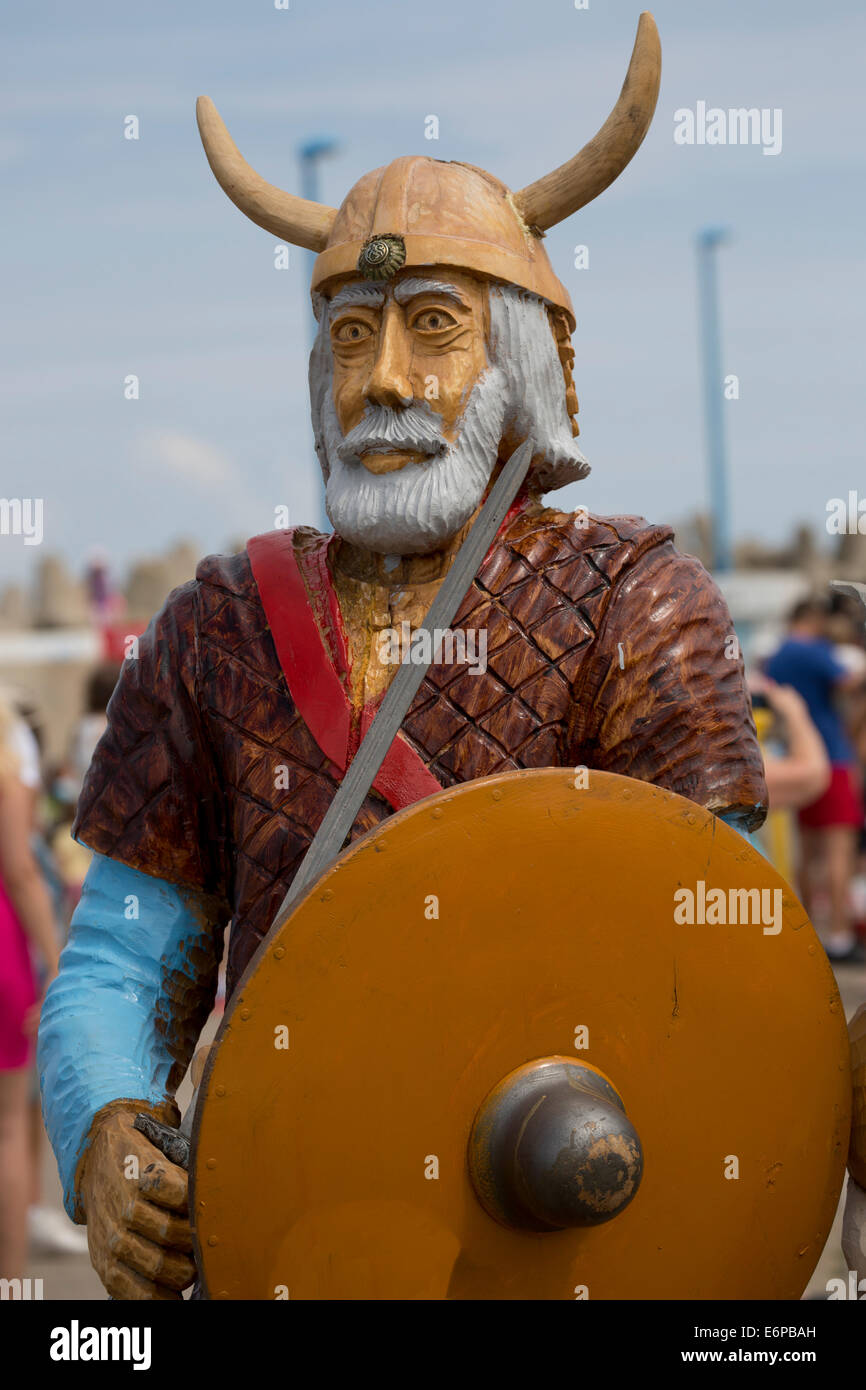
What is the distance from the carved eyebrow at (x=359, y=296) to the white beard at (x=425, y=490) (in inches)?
5.5

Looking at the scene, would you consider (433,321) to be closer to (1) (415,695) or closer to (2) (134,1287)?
(1) (415,695)

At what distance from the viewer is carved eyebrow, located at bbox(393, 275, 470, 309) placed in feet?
6.53

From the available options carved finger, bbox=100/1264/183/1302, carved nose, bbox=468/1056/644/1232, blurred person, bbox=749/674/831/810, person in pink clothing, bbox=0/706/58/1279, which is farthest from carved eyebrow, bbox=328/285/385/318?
blurred person, bbox=749/674/831/810

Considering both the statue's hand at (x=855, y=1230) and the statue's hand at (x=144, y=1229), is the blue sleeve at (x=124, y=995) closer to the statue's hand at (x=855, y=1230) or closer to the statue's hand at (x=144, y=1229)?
the statue's hand at (x=144, y=1229)

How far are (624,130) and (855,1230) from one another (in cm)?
131

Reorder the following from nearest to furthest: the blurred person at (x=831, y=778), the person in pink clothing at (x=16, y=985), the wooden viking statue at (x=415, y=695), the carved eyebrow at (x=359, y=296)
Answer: the wooden viking statue at (x=415, y=695) → the carved eyebrow at (x=359, y=296) → the person in pink clothing at (x=16, y=985) → the blurred person at (x=831, y=778)

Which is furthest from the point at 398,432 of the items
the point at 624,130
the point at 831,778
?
the point at 831,778

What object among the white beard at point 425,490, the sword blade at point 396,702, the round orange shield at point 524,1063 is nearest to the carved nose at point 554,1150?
the round orange shield at point 524,1063

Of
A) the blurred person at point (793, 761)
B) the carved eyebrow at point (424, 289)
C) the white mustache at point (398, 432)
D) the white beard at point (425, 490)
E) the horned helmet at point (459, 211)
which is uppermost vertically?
the horned helmet at point (459, 211)

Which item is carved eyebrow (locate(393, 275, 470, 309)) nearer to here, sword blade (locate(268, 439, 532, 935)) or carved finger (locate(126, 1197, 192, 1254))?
sword blade (locate(268, 439, 532, 935))

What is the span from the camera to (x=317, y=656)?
2.04 m

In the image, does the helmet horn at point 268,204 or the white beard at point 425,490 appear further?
the helmet horn at point 268,204

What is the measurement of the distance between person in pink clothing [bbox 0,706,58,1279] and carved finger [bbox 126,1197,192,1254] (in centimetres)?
264

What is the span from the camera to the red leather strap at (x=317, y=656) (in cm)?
194
